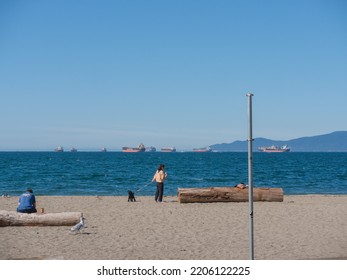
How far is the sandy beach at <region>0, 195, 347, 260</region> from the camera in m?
10.3

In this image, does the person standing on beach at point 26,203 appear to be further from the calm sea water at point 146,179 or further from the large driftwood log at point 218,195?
the calm sea water at point 146,179

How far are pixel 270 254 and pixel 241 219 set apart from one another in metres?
5.35

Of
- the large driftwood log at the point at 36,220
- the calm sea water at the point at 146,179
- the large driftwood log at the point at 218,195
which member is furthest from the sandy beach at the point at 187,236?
the calm sea water at the point at 146,179

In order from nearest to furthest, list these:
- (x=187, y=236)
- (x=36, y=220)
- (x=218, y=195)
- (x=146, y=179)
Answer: (x=187, y=236), (x=36, y=220), (x=218, y=195), (x=146, y=179)

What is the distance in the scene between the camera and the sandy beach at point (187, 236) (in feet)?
33.9

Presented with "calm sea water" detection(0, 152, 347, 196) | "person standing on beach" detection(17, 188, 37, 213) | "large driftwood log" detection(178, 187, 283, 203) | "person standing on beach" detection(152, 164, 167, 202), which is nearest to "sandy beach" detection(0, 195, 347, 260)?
"person standing on beach" detection(17, 188, 37, 213)

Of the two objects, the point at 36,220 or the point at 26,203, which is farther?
the point at 26,203

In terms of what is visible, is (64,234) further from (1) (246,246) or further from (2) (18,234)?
(1) (246,246)

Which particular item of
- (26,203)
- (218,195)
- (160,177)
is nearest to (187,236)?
(26,203)

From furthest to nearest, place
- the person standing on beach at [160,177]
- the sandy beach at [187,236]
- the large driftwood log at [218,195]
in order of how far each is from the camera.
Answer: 1. the person standing on beach at [160,177]
2. the large driftwood log at [218,195]
3. the sandy beach at [187,236]

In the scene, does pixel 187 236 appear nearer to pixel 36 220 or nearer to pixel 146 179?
pixel 36 220

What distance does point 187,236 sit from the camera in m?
12.6

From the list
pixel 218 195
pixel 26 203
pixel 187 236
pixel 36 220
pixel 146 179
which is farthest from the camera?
pixel 146 179

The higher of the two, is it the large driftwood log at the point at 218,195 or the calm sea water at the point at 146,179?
the large driftwood log at the point at 218,195
